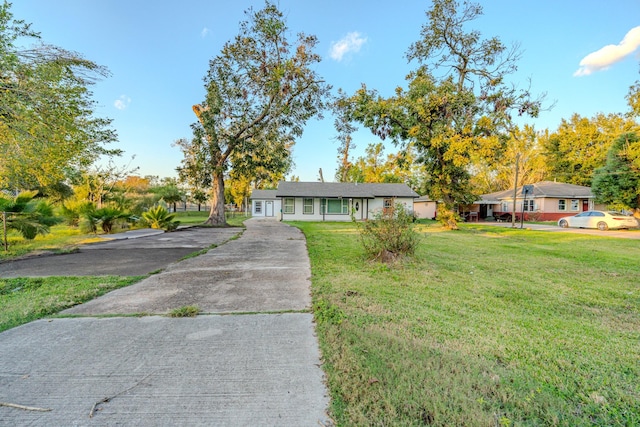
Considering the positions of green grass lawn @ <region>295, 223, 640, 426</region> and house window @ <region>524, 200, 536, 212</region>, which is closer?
green grass lawn @ <region>295, 223, 640, 426</region>

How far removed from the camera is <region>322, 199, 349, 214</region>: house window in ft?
86.8

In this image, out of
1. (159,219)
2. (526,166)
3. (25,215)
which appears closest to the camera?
(25,215)

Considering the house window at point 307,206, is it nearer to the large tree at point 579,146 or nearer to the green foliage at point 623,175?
the green foliage at point 623,175

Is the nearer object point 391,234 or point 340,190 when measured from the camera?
point 391,234

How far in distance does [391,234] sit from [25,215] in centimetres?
1054

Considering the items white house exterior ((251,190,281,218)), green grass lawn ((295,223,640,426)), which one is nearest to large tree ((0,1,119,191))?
green grass lawn ((295,223,640,426))

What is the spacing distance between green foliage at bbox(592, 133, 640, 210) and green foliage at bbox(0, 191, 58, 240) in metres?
30.9

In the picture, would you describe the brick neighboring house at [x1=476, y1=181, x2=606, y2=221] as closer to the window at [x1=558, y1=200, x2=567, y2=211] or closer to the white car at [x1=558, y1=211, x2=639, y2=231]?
the window at [x1=558, y1=200, x2=567, y2=211]

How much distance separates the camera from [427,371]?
82.0 inches

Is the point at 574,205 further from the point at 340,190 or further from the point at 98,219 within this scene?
the point at 98,219

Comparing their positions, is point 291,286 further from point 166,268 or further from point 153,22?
point 153,22

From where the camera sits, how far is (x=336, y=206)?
87.2 ft

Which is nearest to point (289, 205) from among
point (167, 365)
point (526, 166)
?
point (167, 365)

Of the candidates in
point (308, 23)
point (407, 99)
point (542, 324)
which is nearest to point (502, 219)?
point (407, 99)
